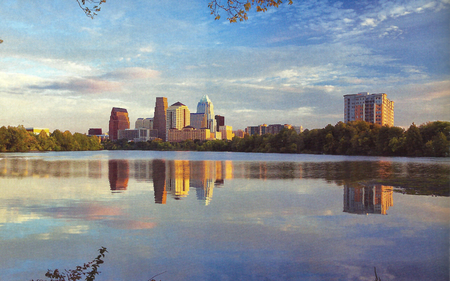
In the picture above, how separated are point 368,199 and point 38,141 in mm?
157830

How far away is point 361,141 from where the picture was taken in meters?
106

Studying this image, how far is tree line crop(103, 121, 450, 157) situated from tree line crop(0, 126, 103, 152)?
273 feet

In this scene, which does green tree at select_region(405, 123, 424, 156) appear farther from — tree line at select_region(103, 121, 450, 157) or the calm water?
the calm water

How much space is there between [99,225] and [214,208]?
514 cm

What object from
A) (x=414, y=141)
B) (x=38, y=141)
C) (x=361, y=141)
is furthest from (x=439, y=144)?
(x=38, y=141)

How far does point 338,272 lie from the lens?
26.8 feet

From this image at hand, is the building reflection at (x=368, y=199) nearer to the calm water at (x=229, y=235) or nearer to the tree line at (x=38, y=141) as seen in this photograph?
the calm water at (x=229, y=235)

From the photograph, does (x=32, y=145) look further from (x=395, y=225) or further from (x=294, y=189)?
(x=395, y=225)

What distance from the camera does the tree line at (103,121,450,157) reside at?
282ft

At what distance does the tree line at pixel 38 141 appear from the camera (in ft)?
444

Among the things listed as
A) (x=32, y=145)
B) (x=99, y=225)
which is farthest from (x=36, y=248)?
(x=32, y=145)

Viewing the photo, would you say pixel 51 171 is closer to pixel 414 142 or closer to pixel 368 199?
pixel 368 199

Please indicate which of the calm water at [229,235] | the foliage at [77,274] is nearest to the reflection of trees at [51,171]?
the calm water at [229,235]

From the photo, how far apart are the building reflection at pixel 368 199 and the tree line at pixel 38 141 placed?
473 ft
